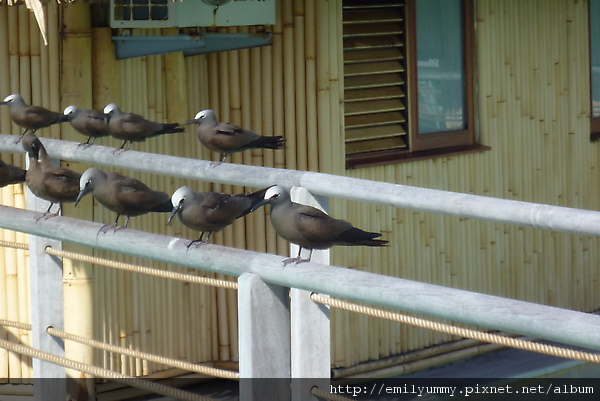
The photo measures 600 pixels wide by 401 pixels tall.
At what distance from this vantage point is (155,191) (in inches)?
170

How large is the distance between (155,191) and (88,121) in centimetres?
112

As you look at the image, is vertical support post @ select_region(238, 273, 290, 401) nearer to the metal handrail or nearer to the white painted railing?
the white painted railing

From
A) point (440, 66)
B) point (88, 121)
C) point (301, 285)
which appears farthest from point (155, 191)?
point (440, 66)

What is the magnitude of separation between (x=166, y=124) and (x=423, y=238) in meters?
2.01

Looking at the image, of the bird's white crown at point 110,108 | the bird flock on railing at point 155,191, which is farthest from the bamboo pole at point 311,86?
the bird's white crown at point 110,108

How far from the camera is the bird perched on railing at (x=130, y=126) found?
5328 millimetres

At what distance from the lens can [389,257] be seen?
661cm

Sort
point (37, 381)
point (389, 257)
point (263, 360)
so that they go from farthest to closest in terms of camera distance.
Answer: point (389, 257) < point (37, 381) < point (263, 360)

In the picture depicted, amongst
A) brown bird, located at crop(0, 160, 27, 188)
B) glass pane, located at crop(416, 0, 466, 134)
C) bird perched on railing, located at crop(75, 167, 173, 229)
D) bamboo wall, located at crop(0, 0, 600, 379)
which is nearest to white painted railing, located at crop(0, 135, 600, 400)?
bird perched on railing, located at crop(75, 167, 173, 229)

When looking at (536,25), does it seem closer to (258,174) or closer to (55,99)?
(55,99)

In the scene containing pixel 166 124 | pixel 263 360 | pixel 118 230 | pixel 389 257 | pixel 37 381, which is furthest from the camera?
pixel 389 257

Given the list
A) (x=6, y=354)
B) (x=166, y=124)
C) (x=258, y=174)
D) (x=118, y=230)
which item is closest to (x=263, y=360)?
(x=118, y=230)

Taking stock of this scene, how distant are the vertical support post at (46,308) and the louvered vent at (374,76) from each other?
320cm

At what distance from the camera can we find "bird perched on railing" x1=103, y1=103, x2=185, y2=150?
17.5ft
